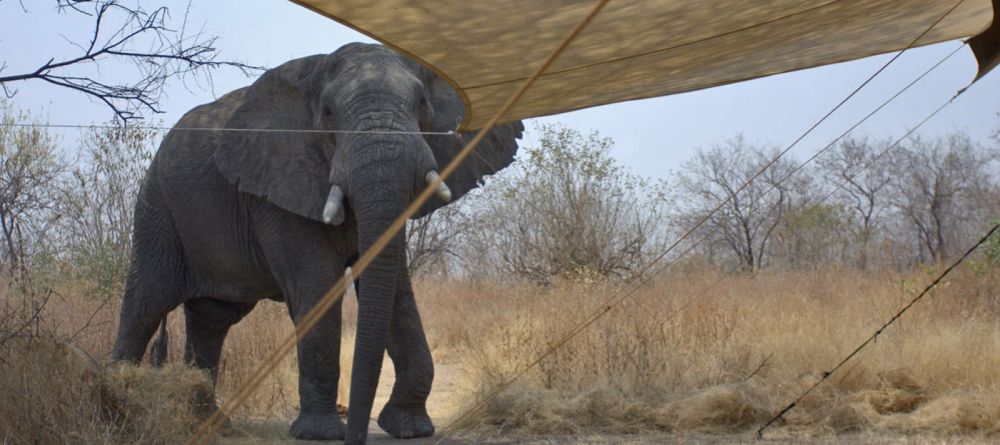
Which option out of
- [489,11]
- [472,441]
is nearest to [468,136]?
[472,441]

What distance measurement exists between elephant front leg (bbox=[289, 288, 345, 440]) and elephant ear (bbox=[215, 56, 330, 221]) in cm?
63

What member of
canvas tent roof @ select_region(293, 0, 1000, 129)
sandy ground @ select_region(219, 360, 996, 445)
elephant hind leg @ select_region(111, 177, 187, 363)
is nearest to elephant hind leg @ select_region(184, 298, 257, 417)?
elephant hind leg @ select_region(111, 177, 187, 363)

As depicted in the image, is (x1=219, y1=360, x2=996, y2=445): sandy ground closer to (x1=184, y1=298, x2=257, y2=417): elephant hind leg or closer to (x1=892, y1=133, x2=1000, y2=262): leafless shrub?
(x1=184, y1=298, x2=257, y2=417): elephant hind leg

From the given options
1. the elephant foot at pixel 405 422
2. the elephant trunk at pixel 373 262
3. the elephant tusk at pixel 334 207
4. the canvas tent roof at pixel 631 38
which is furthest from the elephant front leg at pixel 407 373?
the canvas tent roof at pixel 631 38

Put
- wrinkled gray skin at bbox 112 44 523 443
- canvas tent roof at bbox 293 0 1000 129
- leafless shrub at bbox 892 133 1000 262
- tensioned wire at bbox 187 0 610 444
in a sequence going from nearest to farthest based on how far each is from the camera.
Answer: tensioned wire at bbox 187 0 610 444 → canvas tent roof at bbox 293 0 1000 129 → wrinkled gray skin at bbox 112 44 523 443 → leafless shrub at bbox 892 133 1000 262

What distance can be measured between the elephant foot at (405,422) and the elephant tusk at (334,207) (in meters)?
1.29

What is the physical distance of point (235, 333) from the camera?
11055mm

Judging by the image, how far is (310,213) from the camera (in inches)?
279

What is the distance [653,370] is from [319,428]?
9.38 feet

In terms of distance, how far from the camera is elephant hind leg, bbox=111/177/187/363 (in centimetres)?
816

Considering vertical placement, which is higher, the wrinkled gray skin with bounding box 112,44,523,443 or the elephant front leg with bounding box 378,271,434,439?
the wrinkled gray skin with bounding box 112,44,523,443

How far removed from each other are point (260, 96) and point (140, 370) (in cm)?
212

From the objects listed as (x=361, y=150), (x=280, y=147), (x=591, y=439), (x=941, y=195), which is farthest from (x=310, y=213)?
(x=941, y=195)

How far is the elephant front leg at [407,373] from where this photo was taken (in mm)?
7262
